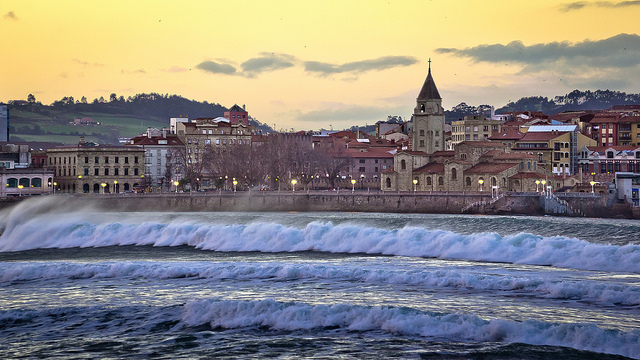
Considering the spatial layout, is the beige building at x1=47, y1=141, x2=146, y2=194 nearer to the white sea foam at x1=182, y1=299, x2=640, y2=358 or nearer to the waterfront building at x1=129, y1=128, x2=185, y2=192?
the waterfront building at x1=129, y1=128, x2=185, y2=192

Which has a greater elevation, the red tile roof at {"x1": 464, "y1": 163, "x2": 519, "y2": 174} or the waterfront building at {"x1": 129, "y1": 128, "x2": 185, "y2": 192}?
the waterfront building at {"x1": 129, "y1": 128, "x2": 185, "y2": 192}

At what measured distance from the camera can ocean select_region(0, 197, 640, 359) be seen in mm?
21562

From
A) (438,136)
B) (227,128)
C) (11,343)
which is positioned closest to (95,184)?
(227,128)

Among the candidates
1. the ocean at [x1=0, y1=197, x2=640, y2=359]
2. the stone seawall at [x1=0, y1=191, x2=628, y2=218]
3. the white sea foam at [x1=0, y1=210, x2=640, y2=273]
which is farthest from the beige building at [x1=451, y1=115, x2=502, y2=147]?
the ocean at [x1=0, y1=197, x2=640, y2=359]

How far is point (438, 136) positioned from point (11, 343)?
9826 centimetres

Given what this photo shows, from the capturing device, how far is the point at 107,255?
4528 centimetres

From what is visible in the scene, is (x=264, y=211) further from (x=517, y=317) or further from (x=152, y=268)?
(x=517, y=317)

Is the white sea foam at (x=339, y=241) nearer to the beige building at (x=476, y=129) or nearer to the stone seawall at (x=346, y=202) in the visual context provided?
the stone seawall at (x=346, y=202)

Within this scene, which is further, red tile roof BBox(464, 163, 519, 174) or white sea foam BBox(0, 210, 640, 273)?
red tile roof BBox(464, 163, 519, 174)

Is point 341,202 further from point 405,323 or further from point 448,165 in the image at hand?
point 405,323

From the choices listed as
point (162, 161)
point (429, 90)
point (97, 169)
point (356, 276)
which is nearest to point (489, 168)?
point (429, 90)

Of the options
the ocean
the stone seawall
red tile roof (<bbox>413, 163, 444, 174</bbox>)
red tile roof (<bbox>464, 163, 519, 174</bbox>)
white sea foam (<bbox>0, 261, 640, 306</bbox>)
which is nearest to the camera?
the ocean

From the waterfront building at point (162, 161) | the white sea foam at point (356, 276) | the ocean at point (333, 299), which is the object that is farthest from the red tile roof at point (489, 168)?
the white sea foam at point (356, 276)

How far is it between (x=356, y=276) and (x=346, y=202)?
57352 millimetres
